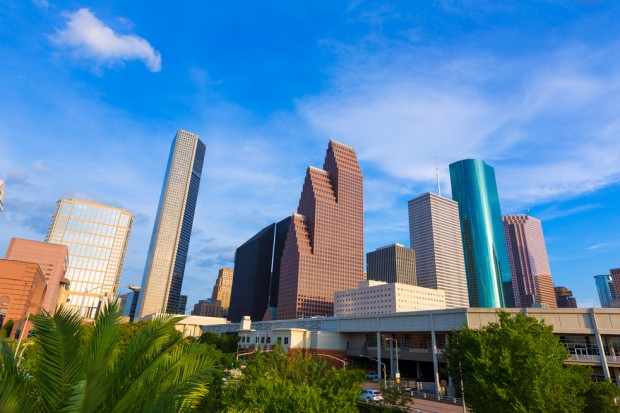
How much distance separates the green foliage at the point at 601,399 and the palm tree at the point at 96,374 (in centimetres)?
3479

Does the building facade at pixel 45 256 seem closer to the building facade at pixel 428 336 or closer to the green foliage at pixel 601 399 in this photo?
the building facade at pixel 428 336

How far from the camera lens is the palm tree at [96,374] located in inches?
256

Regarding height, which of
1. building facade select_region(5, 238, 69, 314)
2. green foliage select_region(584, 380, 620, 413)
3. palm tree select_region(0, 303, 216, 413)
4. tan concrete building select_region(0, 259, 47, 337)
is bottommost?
green foliage select_region(584, 380, 620, 413)

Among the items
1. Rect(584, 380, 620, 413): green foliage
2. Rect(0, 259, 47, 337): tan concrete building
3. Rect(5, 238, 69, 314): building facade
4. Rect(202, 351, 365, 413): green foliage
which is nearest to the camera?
Rect(202, 351, 365, 413): green foliage

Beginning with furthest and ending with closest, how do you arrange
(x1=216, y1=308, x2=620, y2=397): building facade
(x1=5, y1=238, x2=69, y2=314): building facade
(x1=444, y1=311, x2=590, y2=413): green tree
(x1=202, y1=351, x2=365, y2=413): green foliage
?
(x1=5, y1=238, x2=69, y2=314): building facade
(x1=216, y1=308, x2=620, y2=397): building facade
(x1=444, y1=311, x2=590, y2=413): green tree
(x1=202, y1=351, x2=365, y2=413): green foliage

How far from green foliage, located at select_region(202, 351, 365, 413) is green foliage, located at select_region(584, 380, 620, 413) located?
66.0 ft

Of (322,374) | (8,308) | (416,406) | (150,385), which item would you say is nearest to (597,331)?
(416,406)

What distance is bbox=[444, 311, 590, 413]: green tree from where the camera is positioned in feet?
74.5

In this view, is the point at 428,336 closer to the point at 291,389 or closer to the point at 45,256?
the point at 291,389

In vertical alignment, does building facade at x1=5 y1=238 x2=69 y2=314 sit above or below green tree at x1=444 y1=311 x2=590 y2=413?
above

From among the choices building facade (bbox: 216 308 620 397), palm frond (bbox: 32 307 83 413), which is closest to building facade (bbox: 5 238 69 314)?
building facade (bbox: 216 308 620 397)

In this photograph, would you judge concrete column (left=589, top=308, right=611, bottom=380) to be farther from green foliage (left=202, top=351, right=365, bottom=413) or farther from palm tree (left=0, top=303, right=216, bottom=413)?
palm tree (left=0, top=303, right=216, bottom=413)

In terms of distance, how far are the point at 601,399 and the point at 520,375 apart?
1266cm

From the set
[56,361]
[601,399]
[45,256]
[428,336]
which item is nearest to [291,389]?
[56,361]
